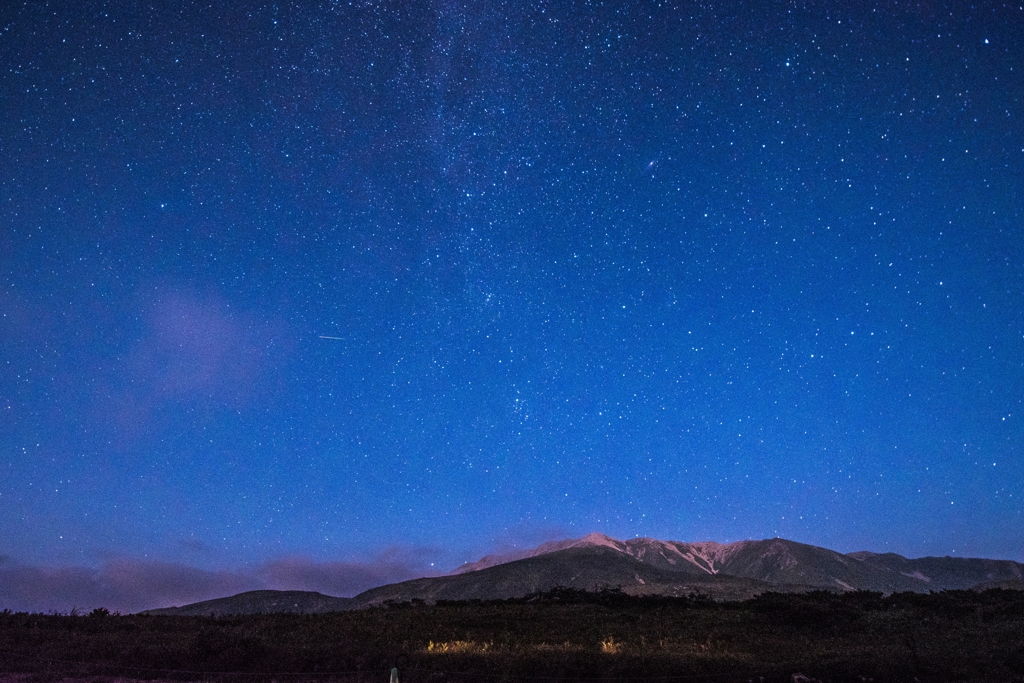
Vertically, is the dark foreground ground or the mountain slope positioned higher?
the mountain slope

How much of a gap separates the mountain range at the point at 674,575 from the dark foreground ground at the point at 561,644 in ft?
100

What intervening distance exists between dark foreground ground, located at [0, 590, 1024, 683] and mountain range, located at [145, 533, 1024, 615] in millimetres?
30610

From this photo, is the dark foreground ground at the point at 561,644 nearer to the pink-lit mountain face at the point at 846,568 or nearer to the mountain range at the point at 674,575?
the mountain range at the point at 674,575

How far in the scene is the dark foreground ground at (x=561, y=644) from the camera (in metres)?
17.7

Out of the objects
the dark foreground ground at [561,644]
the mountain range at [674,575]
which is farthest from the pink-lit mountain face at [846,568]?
the dark foreground ground at [561,644]

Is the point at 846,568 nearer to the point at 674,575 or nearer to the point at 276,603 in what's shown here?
the point at 674,575

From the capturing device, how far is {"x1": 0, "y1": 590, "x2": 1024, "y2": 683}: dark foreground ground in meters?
17.7

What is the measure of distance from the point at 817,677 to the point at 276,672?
1522 cm

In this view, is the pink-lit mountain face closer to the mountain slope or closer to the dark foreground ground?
the mountain slope

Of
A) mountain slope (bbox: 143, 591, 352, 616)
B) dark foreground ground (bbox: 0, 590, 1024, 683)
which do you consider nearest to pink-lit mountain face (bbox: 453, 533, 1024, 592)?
mountain slope (bbox: 143, 591, 352, 616)

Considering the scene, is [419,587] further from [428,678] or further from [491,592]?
[428,678]

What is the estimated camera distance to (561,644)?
2378cm

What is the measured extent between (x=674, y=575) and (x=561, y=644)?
8866cm

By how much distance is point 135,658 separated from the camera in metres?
19.2
